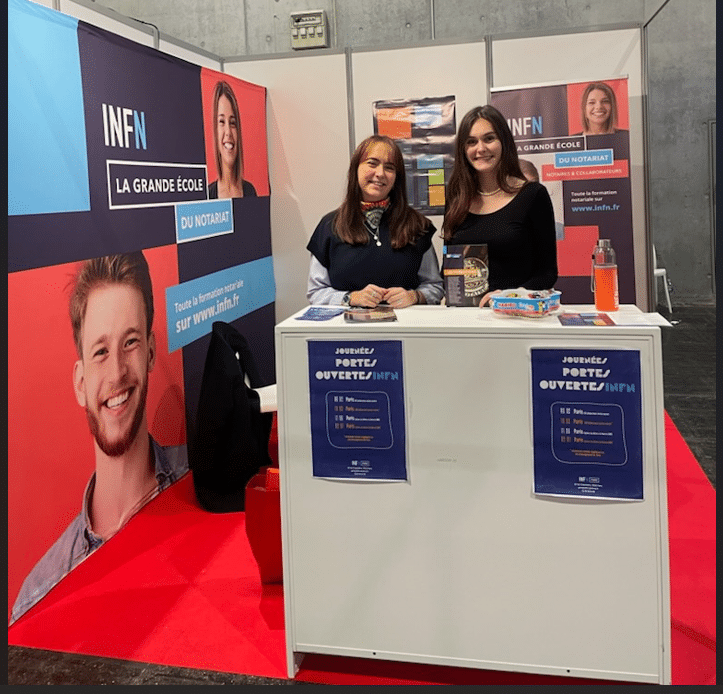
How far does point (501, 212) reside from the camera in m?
2.51

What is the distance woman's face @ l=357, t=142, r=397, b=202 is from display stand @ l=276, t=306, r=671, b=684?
0.72 metres

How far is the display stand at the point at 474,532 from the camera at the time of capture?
6.25 ft

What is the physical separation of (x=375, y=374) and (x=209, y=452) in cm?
170

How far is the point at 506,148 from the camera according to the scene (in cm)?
243

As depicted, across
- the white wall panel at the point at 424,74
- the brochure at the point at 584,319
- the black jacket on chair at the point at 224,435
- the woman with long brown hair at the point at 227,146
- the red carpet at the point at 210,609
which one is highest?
the white wall panel at the point at 424,74

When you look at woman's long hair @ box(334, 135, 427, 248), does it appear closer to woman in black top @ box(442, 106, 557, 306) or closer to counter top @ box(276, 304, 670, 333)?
woman in black top @ box(442, 106, 557, 306)

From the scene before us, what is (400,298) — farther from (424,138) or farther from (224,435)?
(424,138)

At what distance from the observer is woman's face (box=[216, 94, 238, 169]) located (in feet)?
14.9

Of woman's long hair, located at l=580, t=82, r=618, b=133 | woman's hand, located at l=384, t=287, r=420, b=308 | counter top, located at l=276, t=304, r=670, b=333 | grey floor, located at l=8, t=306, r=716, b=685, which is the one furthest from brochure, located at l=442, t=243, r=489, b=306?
woman's long hair, located at l=580, t=82, r=618, b=133

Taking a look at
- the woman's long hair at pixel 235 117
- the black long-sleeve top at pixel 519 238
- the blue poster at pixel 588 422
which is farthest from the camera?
the woman's long hair at pixel 235 117

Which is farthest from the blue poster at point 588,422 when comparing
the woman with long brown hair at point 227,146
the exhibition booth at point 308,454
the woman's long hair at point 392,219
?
the woman with long brown hair at point 227,146

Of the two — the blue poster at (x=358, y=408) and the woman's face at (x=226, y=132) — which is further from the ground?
the woman's face at (x=226, y=132)

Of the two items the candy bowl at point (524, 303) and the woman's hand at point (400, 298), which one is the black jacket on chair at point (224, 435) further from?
the candy bowl at point (524, 303)

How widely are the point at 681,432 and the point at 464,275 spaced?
2782 mm
